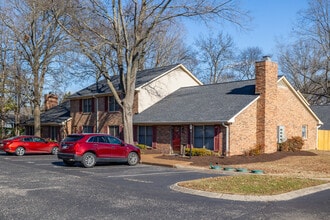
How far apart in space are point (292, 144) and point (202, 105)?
22.5ft

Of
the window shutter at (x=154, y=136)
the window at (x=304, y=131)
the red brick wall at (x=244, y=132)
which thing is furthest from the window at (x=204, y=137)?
the window at (x=304, y=131)

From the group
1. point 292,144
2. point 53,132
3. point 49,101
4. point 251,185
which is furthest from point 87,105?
point 251,185

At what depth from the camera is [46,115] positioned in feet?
150

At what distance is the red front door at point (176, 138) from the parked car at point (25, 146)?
28.8 ft

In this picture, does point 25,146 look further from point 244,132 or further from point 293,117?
point 293,117

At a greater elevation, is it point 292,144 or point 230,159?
point 292,144

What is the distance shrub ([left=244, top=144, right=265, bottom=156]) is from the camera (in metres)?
24.5

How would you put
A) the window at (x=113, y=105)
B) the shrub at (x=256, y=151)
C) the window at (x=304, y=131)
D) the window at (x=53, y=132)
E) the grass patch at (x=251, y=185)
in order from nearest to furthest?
the grass patch at (x=251, y=185) → the shrub at (x=256, y=151) → the window at (x=304, y=131) → the window at (x=113, y=105) → the window at (x=53, y=132)

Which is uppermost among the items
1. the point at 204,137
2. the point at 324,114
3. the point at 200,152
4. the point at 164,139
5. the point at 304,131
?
the point at 324,114

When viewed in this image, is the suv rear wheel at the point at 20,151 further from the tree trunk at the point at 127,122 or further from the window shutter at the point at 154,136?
the window shutter at the point at 154,136

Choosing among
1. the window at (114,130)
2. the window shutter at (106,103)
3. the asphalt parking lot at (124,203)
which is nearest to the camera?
the asphalt parking lot at (124,203)

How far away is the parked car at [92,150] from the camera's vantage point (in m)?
18.3

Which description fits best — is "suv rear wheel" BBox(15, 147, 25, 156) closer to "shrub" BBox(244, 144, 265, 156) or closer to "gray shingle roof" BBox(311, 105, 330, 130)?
"shrub" BBox(244, 144, 265, 156)

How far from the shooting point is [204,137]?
976 inches
